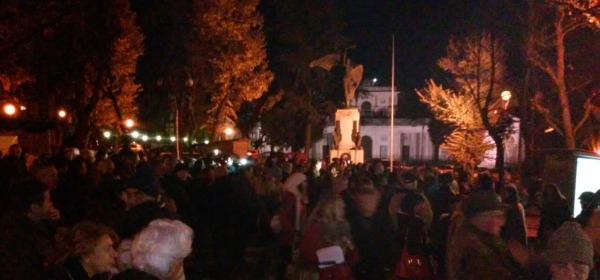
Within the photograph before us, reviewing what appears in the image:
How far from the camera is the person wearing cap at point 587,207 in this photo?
332 inches

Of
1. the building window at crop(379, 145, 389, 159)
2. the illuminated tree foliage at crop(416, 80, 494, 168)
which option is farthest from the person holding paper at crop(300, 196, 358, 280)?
the building window at crop(379, 145, 389, 159)

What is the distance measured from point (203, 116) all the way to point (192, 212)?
116 ft

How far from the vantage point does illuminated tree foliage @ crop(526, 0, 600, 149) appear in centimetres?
2181

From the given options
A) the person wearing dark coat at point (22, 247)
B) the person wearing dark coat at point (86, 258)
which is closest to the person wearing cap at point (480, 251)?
the person wearing dark coat at point (86, 258)

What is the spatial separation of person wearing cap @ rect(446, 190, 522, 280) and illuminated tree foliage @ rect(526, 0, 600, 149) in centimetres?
1051

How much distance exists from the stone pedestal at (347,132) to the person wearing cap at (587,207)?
27.0m

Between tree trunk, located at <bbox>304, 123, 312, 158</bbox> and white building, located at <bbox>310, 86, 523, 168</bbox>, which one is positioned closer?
tree trunk, located at <bbox>304, 123, 312, 158</bbox>

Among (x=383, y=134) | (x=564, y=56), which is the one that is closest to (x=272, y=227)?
(x=564, y=56)

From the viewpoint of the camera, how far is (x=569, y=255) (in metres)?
5.11

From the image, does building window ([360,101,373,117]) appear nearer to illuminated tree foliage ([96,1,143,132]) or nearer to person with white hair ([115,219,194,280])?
illuminated tree foliage ([96,1,143,132])

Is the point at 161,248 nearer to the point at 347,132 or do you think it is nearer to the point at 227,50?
the point at 347,132

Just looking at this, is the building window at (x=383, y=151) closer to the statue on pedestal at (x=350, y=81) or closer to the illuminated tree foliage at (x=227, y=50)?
the illuminated tree foliage at (x=227, y=50)

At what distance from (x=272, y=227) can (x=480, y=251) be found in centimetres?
481

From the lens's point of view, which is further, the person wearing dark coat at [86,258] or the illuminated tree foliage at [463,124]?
the illuminated tree foliage at [463,124]
